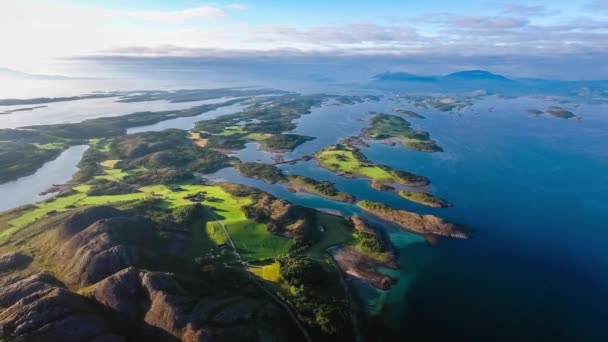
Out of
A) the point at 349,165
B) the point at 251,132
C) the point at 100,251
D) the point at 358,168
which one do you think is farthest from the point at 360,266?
the point at 251,132

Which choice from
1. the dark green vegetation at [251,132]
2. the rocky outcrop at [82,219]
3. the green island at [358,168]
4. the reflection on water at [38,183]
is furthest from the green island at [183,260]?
the dark green vegetation at [251,132]

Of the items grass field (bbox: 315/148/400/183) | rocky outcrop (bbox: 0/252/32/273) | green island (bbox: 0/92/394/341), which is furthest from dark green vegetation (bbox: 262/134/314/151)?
rocky outcrop (bbox: 0/252/32/273)

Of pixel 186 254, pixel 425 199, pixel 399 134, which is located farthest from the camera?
pixel 399 134

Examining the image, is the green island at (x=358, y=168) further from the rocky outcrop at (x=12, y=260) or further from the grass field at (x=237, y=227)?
the rocky outcrop at (x=12, y=260)

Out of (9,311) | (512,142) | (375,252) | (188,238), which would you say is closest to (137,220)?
(188,238)

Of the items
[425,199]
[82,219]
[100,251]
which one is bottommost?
[425,199]

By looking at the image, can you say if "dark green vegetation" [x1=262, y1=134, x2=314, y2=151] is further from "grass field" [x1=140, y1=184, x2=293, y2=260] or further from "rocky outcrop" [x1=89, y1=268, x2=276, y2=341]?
"rocky outcrop" [x1=89, y1=268, x2=276, y2=341]

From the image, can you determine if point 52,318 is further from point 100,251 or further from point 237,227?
point 237,227

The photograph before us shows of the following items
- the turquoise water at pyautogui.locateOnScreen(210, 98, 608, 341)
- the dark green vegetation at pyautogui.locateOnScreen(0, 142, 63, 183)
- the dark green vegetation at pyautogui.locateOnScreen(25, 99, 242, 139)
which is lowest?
the turquoise water at pyautogui.locateOnScreen(210, 98, 608, 341)
